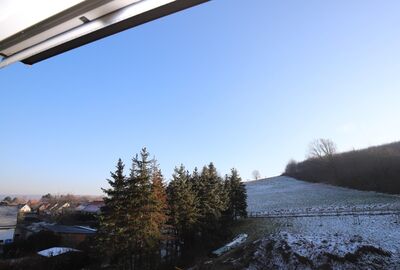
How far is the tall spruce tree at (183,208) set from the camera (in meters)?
25.9

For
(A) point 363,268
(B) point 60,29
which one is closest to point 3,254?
(A) point 363,268

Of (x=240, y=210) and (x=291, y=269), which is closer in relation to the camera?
(x=291, y=269)

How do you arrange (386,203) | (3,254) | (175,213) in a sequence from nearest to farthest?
(175,213)
(3,254)
(386,203)

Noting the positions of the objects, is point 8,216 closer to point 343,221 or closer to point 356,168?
point 343,221

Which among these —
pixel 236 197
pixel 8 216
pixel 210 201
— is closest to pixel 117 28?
pixel 210 201

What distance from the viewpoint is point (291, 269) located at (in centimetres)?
1739

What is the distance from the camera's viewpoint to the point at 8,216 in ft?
129

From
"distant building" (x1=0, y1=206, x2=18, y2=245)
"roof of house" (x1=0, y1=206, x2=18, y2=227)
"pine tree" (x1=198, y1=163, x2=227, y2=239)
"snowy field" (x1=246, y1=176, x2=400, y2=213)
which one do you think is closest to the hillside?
"snowy field" (x1=246, y1=176, x2=400, y2=213)

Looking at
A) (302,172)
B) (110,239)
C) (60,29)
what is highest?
(302,172)

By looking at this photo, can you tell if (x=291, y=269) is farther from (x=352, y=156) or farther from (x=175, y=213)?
(x=352, y=156)

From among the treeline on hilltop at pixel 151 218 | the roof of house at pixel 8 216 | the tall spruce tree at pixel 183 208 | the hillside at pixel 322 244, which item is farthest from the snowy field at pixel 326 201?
the roof of house at pixel 8 216

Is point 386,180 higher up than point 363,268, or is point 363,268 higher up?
point 386,180

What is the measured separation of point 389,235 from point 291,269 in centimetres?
982

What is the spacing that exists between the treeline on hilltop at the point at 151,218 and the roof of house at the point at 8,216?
22.9 meters
